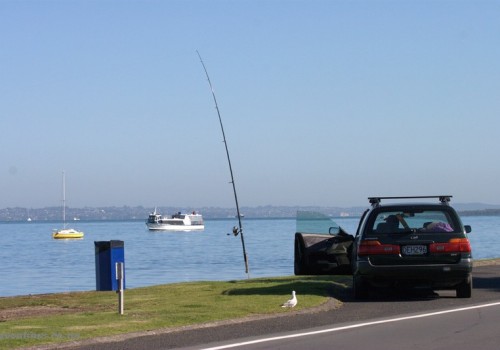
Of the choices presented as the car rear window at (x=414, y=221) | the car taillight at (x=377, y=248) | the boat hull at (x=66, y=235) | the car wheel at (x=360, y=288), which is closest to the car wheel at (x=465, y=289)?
the car rear window at (x=414, y=221)

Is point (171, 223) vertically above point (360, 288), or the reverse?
point (171, 223)

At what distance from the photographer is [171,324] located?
14055 millimetres

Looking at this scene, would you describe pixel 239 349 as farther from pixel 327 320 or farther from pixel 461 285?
pixel 461 285

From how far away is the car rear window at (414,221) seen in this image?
56.5 ft

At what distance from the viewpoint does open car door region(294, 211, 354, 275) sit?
849 inches

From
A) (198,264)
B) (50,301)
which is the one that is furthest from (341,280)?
(198,264)

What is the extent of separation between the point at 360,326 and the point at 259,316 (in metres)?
1.80

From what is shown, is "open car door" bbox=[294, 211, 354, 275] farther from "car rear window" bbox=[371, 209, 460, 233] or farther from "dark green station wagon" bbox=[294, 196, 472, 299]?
"car rear window" bbox=[371, 209, 460, 233]

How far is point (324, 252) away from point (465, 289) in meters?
4.67

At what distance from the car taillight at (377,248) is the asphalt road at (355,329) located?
0.81 meters

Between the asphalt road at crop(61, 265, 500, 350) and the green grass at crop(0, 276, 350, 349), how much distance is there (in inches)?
20.7

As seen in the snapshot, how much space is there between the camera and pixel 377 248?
17016 mm

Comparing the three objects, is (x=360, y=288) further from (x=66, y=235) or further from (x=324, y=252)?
(x=66, y=235)

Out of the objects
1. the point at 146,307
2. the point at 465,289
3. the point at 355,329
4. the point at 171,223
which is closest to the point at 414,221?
the point at 465,289
